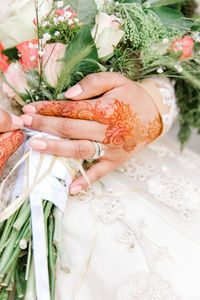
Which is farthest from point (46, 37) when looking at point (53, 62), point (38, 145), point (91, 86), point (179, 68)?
point (179, 68)

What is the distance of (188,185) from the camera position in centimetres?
Answer: 102

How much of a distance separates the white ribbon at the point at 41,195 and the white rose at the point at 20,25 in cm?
26

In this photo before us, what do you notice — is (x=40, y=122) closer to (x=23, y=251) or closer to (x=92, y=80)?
(x=92, y=80)

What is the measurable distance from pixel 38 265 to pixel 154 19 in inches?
28.3

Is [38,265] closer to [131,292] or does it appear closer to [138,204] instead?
[131,292]

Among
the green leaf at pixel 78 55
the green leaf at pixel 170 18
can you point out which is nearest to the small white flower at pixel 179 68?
the green leaf at pixel 170 18

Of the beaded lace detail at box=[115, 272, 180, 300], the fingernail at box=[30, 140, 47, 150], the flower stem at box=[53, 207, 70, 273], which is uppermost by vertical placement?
the fingernail at box=[30, 140, 47, 150]

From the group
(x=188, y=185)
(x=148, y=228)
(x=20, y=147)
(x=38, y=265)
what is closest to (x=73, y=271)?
(x=38, y=265)

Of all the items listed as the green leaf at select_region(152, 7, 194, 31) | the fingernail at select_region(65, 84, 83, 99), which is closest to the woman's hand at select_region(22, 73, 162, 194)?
the fingernail at select_region(65, 84, 83, 99)

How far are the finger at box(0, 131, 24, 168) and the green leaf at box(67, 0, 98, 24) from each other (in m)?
0.38

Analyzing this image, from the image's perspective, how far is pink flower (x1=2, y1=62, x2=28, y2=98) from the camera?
0.79m

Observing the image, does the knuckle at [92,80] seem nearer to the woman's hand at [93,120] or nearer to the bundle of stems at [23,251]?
the woman's hand at [93,120]

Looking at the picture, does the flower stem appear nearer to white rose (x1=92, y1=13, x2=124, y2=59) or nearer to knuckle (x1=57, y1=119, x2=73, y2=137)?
knuckle (x1=57, y1=119, x2=73, y2=137)

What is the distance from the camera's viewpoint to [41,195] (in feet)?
2.33
